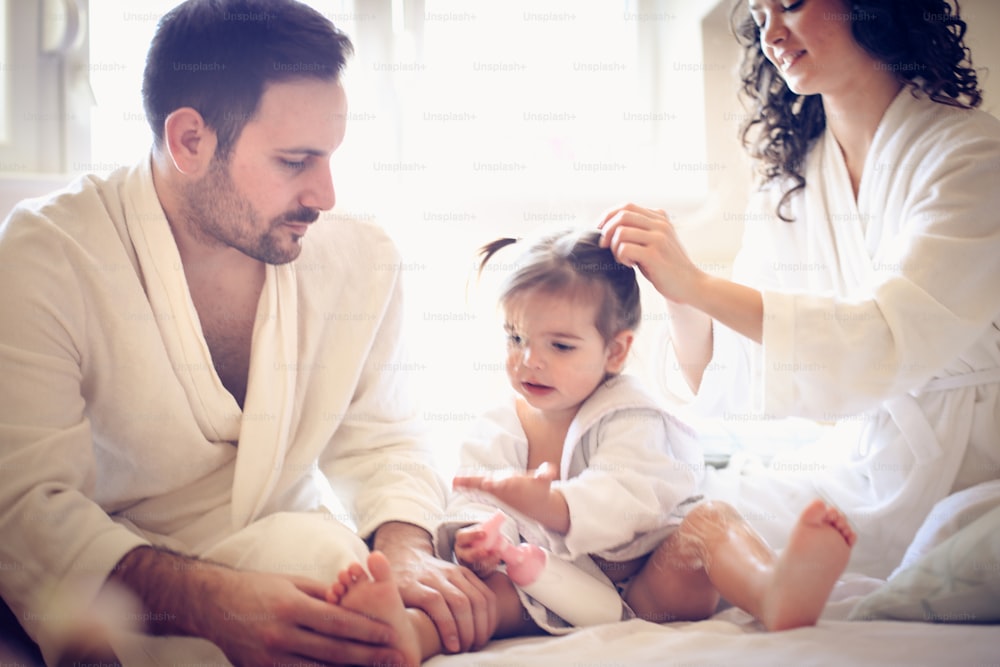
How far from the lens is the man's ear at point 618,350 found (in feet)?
3.51

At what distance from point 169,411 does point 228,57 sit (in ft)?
1.44

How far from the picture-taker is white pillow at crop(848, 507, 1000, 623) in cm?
83

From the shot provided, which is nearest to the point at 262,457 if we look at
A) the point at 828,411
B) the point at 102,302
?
the point at 102,302

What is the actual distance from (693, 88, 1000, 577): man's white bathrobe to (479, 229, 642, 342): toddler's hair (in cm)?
19

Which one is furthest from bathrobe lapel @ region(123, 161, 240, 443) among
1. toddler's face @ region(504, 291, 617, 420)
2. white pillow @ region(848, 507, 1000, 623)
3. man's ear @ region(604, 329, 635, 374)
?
white pillow @ region(848, 507, 1000, 623)

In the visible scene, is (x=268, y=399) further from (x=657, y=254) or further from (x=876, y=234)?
(x=876, y=234)

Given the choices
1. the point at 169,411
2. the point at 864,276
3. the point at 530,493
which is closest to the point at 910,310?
the point at 864,276

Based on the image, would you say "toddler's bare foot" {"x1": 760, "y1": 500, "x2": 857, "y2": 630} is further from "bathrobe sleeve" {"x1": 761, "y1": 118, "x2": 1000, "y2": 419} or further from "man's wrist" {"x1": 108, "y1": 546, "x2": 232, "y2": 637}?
"man's wrist" {"x1": 108, "y1": 546, "x2": 232, "y2": 637}

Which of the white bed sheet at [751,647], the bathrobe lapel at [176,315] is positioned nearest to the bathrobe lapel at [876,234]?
the white bed sheet at [751,647]

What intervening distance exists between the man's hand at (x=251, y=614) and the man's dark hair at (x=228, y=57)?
0.50 meters

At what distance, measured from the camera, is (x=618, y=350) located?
42.4 inches

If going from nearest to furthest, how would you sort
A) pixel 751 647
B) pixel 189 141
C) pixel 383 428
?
pixel 751 647 → pixel 189 141 → pixel 383 428

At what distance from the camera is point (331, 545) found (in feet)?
2.98

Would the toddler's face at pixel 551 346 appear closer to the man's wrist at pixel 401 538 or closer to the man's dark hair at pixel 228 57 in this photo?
the man's wrist at pixel 401 538
